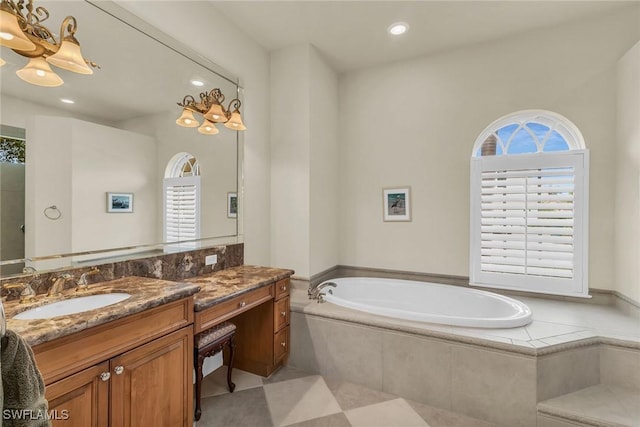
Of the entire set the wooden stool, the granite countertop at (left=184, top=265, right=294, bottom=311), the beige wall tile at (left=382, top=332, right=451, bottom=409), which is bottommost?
the beige wall tile at (left=382, top=332, right=451, bottom=409)

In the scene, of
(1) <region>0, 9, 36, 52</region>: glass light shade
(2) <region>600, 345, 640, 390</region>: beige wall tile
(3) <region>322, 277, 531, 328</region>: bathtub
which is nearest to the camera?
(1) <region>0, 9, 36, 52</region>: glass light shade

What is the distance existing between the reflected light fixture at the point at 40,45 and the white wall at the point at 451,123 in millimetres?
2559

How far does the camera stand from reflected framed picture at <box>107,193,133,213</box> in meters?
1.77

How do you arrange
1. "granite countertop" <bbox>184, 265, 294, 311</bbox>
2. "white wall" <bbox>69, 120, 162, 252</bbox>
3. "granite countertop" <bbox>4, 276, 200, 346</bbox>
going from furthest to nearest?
"granite countertop" <bbox>184, 265, 294, 311</bbox>, "white wall" <bbox>69, 120, 162, 252</bbox>, "granite countertop" <bbox>4, 276, 200, 346</bbox>

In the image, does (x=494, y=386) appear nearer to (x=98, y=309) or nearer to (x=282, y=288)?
(x=282, y=288)

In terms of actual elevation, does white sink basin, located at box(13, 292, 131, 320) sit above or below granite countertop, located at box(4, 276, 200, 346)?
below

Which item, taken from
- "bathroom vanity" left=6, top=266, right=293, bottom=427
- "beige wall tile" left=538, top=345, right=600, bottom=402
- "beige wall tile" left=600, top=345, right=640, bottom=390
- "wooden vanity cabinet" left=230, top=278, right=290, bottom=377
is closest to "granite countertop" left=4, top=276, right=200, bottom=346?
"bathroom vanity" left=6, top=266, right=293, bottom=427

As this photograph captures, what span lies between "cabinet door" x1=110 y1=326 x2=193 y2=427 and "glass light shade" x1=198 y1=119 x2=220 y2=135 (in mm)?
1533

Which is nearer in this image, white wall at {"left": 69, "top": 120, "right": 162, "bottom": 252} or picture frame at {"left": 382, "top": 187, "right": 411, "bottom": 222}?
white wall at {"left": 69, "top": 120, "right": 162, "bottom": 252}

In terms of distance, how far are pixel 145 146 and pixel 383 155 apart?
234 centimetres

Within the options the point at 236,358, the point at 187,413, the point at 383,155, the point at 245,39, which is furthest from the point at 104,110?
the point at 383,155

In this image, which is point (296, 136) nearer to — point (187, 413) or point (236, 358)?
point (236, 358)

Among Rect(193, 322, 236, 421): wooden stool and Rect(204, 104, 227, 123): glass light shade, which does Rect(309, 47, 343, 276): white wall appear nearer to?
Rect(204, 104, 227, 123): glass light shade

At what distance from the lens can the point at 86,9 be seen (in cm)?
162
